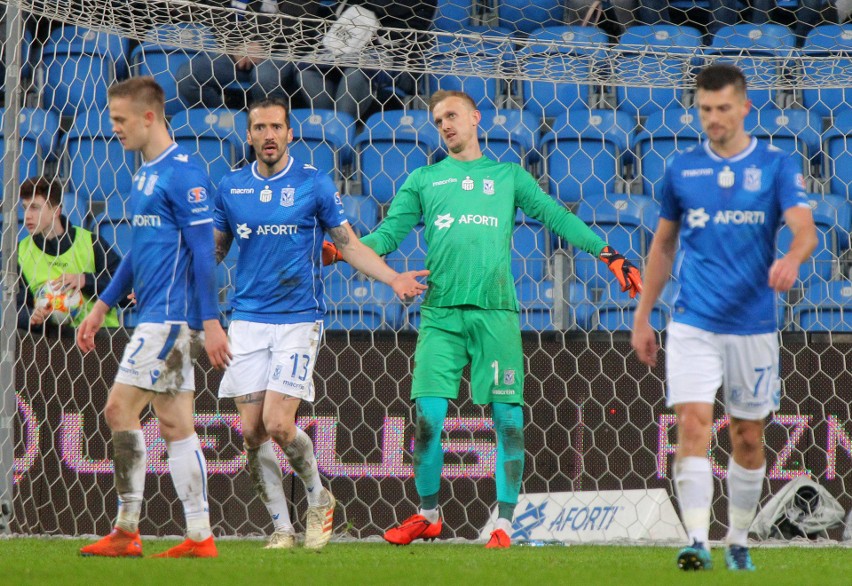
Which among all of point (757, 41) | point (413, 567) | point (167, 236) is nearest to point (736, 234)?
point (413, 567)

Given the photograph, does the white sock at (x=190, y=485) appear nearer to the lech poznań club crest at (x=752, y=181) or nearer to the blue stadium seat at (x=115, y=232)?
the lech poznań club crest at (x=752, y=181)

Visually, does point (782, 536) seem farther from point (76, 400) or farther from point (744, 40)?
point (744, 40)

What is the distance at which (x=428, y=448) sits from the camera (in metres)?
5.05

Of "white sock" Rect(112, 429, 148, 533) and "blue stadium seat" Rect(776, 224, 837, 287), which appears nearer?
"white sock" Rect(112, 429, 148, 533)

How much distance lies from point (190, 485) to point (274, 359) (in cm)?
82

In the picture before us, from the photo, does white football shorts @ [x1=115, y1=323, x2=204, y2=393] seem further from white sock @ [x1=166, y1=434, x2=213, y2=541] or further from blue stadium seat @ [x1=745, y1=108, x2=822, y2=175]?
blue stadium seat @ [x1=745, y1=108, x2=822, y2=175]

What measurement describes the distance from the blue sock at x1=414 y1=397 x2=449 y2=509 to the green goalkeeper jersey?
0.46m

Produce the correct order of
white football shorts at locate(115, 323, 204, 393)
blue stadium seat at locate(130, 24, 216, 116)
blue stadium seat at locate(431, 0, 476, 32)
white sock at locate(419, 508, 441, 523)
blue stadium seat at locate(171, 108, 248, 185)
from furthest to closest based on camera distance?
1. blue stadium seat at locate(431, 0, 476, 32)
2. blue stadium seat at locate(130, 24, 216, 116)
3. blue stadium seat at locate(171, 108, 248, 185)
4. white sock at locate(419, 508, 441, 523)
5. white football shorts at locate(115, 323, 204, 393)

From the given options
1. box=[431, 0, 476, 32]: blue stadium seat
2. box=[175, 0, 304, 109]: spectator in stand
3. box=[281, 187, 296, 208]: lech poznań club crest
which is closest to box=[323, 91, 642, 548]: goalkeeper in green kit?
box=[281, 187, 296, 208]: lech poznań club crest

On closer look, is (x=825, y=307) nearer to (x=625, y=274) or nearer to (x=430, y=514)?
(x=625, y=274)

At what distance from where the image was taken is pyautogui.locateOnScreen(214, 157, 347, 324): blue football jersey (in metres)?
4.89

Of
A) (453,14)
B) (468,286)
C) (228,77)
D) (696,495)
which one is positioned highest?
(453,14)

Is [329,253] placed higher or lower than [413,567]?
higher

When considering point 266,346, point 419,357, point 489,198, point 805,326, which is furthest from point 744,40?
point 266,346
